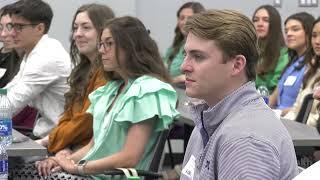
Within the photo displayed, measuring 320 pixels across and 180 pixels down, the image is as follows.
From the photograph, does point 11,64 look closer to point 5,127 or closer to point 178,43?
point 5,127

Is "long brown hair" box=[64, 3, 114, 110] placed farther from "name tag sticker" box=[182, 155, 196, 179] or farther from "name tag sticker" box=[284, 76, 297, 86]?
"name tag sticker" box=[284, 76, 297, 86]

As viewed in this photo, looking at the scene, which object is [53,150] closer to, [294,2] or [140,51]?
[140,51]

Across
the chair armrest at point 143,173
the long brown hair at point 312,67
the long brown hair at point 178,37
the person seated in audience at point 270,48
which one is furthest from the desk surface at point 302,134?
the long brown hair at point 178,37

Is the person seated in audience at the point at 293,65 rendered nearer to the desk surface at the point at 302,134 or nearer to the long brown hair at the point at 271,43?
the long brown hair at the point at 271,43

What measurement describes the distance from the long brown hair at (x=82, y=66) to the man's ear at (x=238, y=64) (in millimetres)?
1955

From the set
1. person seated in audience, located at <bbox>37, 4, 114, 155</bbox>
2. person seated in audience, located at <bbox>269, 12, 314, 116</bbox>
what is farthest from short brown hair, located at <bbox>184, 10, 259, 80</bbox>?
person seated in audience, located at <bbox>269, 12, 314, 116</bbox>

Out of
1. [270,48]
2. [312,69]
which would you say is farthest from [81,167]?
[270,48]

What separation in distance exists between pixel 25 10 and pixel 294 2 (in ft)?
14.5

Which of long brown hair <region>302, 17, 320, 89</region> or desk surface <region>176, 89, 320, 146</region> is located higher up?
desk surface <region>176, 89, 320, 146</region>

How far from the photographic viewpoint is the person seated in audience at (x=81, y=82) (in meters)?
4.04

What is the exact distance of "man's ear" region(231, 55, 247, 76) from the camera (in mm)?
2158

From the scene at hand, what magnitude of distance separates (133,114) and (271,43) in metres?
4.11

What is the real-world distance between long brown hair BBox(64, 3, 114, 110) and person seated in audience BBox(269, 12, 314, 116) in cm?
187

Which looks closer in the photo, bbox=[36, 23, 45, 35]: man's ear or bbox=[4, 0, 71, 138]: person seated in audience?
bbox=[4, 0, 71, 138]: person seated in audience
